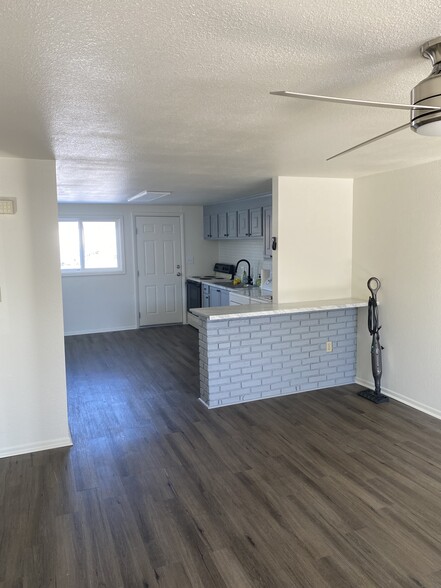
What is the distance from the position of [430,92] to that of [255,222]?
183 inches

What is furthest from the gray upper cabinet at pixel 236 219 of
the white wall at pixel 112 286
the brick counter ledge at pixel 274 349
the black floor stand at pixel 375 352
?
the black floor stand at pixel 375 352

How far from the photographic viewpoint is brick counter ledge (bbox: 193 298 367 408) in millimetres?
4219

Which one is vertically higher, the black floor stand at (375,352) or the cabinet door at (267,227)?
the cabinet door at (267,227)

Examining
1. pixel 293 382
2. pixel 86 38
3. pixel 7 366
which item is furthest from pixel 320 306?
pixel 86 38

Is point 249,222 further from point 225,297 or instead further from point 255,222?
point 225,297

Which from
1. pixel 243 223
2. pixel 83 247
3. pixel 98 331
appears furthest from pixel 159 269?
pixel 243 223

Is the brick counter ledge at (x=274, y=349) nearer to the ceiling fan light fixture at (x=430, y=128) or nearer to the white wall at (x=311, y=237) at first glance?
the white wall at (x=311, y=237)

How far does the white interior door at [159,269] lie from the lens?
311 inches

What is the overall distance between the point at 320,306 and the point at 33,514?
3063mm

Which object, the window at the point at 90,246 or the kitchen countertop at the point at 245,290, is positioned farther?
the window at the point at 90,246

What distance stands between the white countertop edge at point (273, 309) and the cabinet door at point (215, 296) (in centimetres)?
228

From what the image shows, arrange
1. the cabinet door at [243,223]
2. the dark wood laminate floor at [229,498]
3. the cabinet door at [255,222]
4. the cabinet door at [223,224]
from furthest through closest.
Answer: the cabinet door at [223,224] < the cabinet door at [243,223] < the cabinet door at [255,222] < the dark wood laminate floor at [229,498]

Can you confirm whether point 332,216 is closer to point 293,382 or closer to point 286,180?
point 286,180

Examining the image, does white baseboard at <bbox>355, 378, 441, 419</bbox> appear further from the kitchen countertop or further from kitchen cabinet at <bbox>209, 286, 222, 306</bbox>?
kitchen cabinet at <bbox>209, 286, 222, 306</bbox>
